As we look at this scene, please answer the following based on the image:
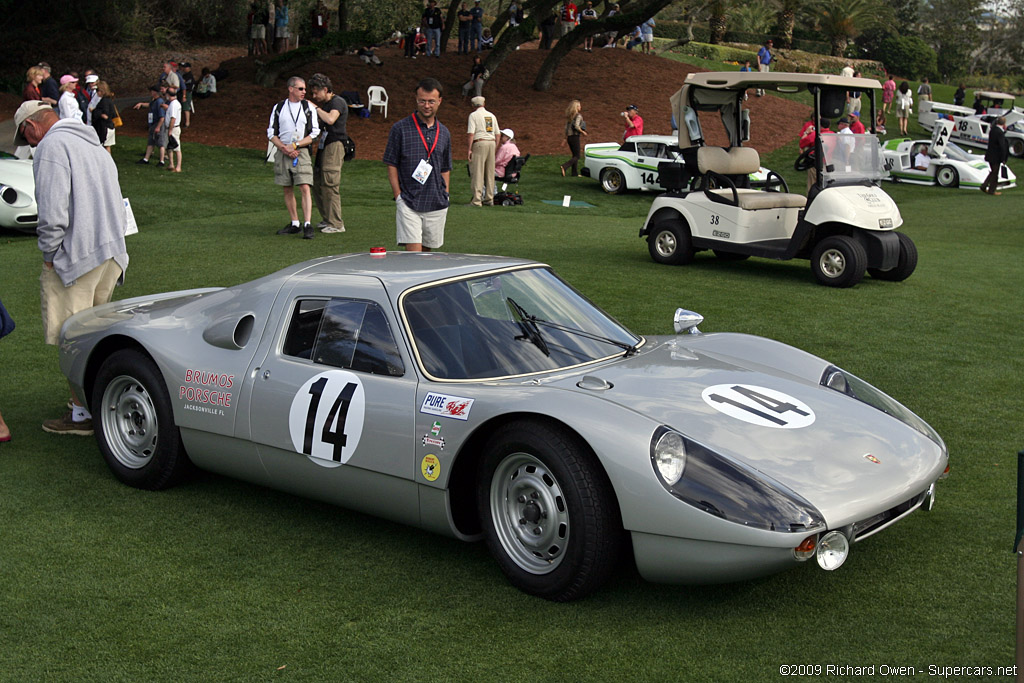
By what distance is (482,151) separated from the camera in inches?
691

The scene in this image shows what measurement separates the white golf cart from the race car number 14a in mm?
7334

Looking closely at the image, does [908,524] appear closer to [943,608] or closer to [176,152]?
[943,608]

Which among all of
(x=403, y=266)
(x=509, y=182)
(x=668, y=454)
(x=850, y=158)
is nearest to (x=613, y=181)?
(x=509, y=182)

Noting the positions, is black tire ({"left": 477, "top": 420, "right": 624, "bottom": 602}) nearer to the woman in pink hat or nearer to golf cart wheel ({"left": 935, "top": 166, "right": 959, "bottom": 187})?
the woman in pink hat

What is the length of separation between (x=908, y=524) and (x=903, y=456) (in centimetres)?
65

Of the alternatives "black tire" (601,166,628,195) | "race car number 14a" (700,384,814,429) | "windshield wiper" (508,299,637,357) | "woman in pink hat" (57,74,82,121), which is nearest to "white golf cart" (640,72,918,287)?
"windshield wiper" (508,299,637,357)

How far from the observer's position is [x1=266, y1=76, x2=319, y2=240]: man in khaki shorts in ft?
40.4

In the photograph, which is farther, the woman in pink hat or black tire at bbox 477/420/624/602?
the woman in pink hat

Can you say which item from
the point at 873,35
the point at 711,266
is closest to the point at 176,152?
the point at 711,266

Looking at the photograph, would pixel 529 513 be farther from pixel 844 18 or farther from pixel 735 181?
pixel 844 18

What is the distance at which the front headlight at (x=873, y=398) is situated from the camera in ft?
14.6

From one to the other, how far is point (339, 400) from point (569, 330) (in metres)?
1.11

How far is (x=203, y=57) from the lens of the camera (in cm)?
4094

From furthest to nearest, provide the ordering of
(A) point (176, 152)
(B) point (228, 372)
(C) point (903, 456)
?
(A) point (176, 152)
(B) point (228, 372)
(C) point (903, 456)
